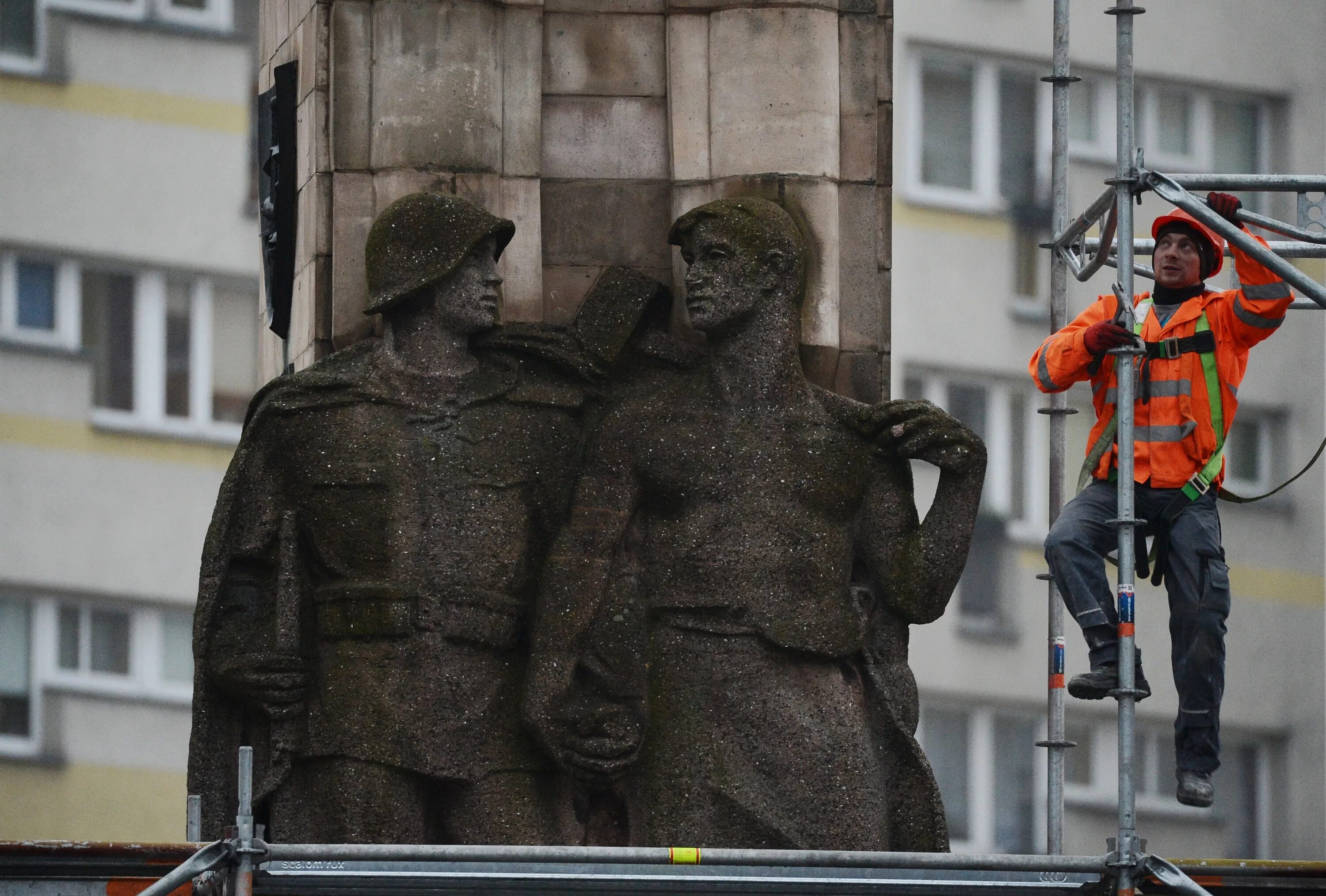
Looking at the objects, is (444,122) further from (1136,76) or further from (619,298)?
(1136,76)

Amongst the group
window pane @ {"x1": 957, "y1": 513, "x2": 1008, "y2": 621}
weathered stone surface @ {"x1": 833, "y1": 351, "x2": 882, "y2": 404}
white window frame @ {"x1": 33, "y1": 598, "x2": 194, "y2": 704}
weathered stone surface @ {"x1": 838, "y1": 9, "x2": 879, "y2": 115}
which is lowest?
weathered stone surface @ {"x1": 833, "y1": 351, "x2": 882, "y2": 404}

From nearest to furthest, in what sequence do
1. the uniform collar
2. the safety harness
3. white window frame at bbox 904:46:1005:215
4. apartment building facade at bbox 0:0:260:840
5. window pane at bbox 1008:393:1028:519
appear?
the safety harness < the uniform collar < apartment building facade at bbox 0:0:260:840 < white window frame at bbox 904:46:1005:215 < window pane at bbox 1008:393:1028:519

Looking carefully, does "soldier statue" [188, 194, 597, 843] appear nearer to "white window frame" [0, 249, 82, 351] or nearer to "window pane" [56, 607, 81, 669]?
"window pane" [56, 607, 81, 669]

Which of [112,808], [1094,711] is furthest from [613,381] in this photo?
[1094,711]

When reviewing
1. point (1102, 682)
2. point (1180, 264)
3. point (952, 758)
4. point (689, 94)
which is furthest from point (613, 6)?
point (952, 758)

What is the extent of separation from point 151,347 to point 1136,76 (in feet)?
36.1

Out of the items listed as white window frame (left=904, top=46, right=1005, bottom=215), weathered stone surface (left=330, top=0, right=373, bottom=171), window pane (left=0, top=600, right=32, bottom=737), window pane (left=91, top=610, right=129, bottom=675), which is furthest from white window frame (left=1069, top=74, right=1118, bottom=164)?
weathered stone surface (left=330, top=0, right=373, bottom=171)

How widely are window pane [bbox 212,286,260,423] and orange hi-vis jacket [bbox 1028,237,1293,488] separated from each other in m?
29.0

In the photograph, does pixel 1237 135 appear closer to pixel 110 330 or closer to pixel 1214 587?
pixel 110 330

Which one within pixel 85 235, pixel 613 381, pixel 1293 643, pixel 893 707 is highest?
pixel 85 235

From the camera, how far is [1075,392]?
2041 inches

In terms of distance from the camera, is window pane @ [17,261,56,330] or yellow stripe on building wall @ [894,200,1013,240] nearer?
window pane @ [17,261,56,330]

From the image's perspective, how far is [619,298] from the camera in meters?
23.3

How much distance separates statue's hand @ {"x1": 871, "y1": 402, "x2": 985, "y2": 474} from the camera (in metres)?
22.8
